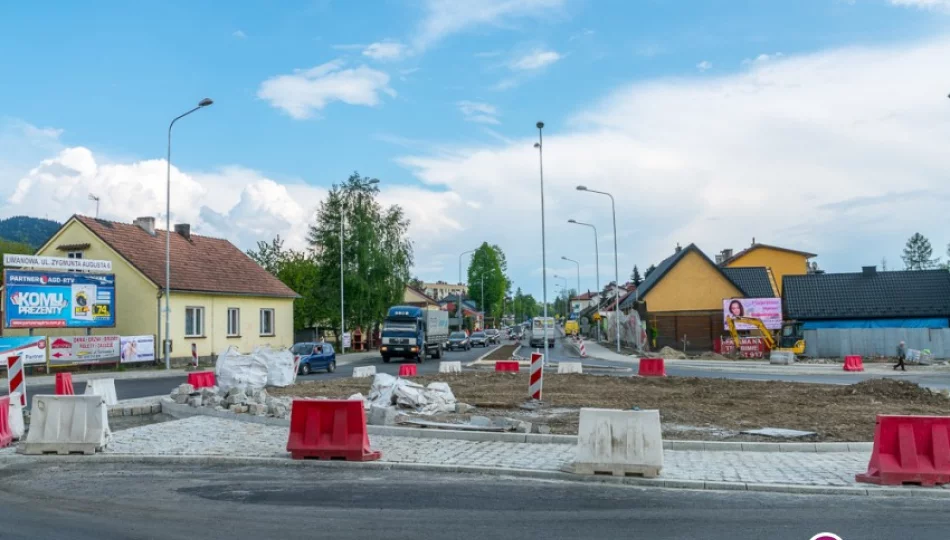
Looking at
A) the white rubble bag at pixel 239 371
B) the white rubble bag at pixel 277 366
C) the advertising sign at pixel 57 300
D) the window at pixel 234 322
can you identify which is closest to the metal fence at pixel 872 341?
the window at pixel 234 322

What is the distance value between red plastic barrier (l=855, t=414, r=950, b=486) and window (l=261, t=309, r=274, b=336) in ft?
147

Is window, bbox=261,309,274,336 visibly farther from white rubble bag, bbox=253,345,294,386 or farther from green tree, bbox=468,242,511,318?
green tree, bbox=468,242,511,318

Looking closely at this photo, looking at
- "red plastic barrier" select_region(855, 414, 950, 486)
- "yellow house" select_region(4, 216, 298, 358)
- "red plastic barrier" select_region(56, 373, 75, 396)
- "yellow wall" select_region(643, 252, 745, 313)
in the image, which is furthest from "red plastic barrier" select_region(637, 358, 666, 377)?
"yellow wall" select_region(643, 252, 745, 313)

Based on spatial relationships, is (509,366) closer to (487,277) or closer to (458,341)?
(458,341)

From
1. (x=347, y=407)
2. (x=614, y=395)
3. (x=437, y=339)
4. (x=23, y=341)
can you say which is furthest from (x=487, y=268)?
(x=347, y=407)

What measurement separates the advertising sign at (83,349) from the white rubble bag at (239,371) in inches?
658

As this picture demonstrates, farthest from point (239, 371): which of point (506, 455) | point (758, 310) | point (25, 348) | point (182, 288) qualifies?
point (758, 310)

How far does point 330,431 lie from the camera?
1188cm

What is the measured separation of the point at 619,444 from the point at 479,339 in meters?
70.8

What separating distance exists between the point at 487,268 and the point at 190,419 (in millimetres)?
127936

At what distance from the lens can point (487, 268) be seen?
144 m

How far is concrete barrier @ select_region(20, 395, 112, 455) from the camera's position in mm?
12391

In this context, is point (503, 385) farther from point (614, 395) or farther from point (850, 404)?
point (850, 404)

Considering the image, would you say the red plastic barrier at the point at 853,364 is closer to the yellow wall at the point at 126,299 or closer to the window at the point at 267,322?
the window at the point at 267,322
